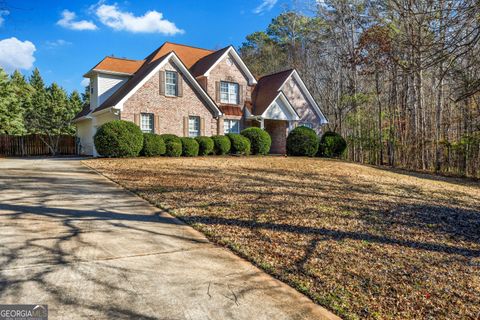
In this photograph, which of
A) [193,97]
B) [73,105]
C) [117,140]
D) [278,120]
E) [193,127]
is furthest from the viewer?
[73,105]

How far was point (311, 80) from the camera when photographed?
30469 millimetres

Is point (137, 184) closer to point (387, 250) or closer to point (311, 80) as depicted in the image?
point (387, 250)

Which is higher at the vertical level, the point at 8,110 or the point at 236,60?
the point at 236,60

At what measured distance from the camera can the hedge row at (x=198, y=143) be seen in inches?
575

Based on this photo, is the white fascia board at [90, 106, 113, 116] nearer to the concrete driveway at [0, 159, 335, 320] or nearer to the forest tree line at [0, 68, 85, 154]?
the forest tree line at [0, 68, 85, 154]

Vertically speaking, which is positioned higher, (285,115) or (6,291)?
(285,115)

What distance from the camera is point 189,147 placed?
659 inches

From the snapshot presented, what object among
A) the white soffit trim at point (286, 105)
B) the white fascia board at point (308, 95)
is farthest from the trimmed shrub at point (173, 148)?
the white fascia board at point (308, 95)

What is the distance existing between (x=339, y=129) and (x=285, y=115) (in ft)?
17.9

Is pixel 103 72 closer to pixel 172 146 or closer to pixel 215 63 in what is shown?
pixel 215 63

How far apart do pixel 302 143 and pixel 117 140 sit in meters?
10.5

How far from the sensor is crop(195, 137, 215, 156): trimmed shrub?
686 inches

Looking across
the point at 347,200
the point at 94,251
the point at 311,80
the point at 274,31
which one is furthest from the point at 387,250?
the point at 274,31

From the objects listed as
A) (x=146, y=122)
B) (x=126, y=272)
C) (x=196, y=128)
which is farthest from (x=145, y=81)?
(x=126, y=272)
